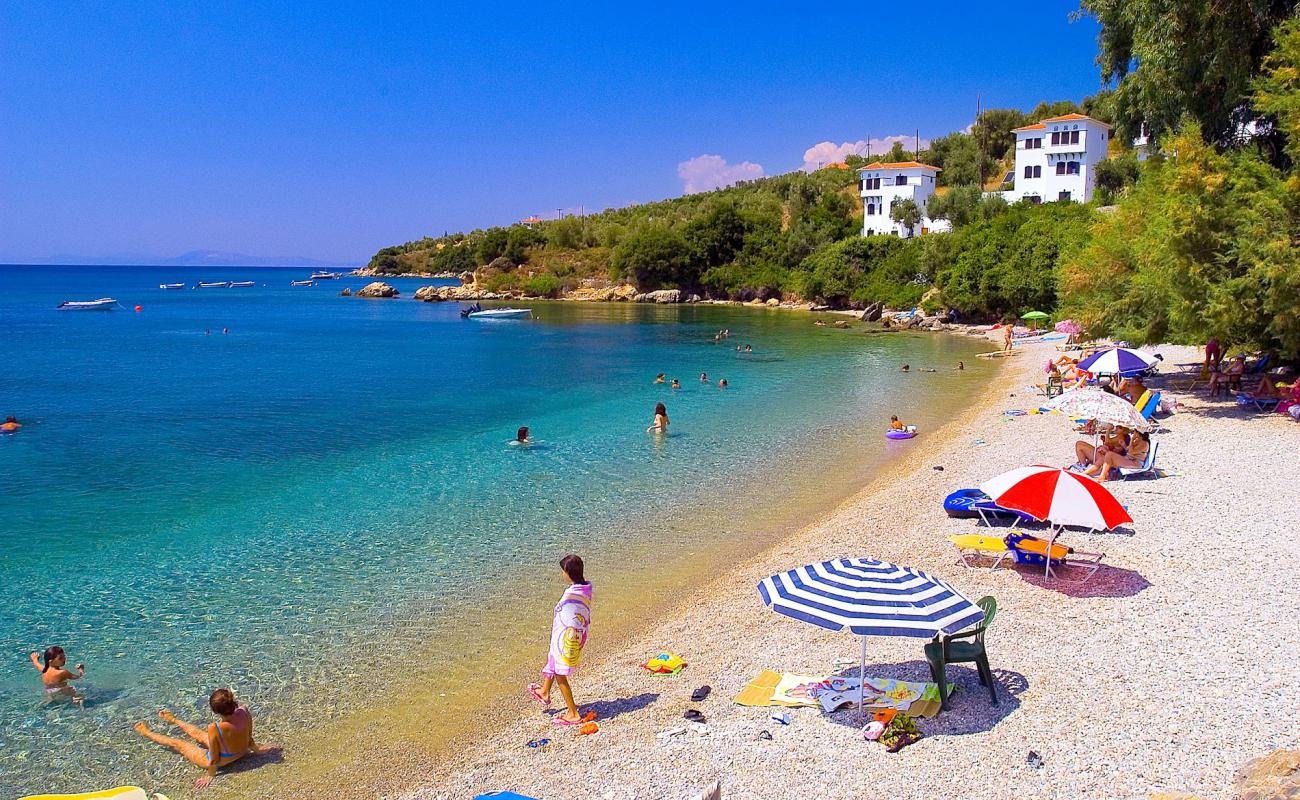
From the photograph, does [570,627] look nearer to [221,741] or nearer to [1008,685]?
[221,741]

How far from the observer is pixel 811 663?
9.80 metres

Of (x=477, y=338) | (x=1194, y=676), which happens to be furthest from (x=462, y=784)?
(x=477, y=338)

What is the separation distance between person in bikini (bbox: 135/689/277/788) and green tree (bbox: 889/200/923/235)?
8867cm

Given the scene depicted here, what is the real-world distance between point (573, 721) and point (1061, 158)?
8331cm

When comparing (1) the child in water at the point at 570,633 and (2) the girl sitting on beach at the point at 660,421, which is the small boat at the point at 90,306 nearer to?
(2) the girl sitting on beach at the point at 660,421

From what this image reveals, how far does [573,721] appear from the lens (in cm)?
923

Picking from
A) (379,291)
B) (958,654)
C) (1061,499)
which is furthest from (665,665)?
(379,291)

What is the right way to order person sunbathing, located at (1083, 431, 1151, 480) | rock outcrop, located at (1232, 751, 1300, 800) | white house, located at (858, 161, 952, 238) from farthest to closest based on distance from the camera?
white house, located at (858, 161, 952, 238) < person sunbathing, located at (1083, 431, 1151, 480) < rock outcrop, located at (1232, 751, 1300, 800)

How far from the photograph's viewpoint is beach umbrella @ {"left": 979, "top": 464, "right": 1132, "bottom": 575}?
10.5m

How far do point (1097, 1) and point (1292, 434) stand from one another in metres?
15.4

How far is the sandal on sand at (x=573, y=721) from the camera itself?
9.20 meters

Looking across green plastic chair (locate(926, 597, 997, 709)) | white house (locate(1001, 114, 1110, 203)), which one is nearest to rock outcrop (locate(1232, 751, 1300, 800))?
green plastic chair (locate(926, 597, 997, 709))

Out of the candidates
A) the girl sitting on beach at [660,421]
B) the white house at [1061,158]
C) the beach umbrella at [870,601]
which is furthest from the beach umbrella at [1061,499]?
the white house at [1061,158]

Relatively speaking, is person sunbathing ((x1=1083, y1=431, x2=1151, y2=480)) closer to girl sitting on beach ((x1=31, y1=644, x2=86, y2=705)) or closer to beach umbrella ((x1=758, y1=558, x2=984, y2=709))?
beach umbrella ((x1=758, y1=558, x2=984, y2=709))
